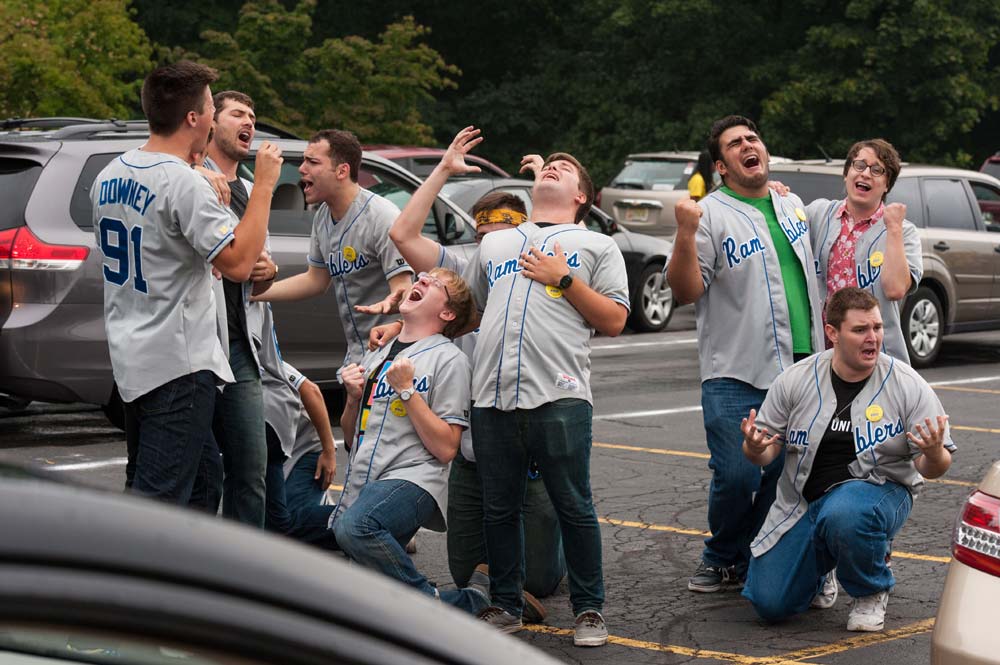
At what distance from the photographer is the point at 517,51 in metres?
37.6

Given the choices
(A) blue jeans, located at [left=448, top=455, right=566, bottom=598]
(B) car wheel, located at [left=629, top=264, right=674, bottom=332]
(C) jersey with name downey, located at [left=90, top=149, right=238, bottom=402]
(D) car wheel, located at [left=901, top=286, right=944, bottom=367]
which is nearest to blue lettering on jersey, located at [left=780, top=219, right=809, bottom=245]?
(A) blue jeans, located at [left=448, top=455, right=566, bottom=598]

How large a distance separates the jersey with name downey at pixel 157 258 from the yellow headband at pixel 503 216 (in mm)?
1713

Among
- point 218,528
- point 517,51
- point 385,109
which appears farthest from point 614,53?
point 218,528

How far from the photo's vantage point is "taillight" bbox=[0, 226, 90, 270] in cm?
898

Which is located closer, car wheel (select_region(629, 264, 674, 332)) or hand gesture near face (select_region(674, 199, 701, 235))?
hand gesture near face (select_region(674, 199, 701, 235))

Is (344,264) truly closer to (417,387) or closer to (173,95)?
(417,387)

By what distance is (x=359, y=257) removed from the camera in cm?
645

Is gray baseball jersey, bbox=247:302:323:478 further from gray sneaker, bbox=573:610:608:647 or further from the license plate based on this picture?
the license plate

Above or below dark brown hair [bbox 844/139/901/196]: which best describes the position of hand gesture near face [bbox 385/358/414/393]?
below

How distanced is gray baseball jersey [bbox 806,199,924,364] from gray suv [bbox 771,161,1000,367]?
743cm

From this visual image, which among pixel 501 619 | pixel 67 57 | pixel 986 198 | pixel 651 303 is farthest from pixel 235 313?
pixel 67 57

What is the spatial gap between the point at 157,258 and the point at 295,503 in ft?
6.64

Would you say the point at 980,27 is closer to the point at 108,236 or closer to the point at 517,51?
the point at 517,51

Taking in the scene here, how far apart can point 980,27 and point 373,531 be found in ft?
90.1
